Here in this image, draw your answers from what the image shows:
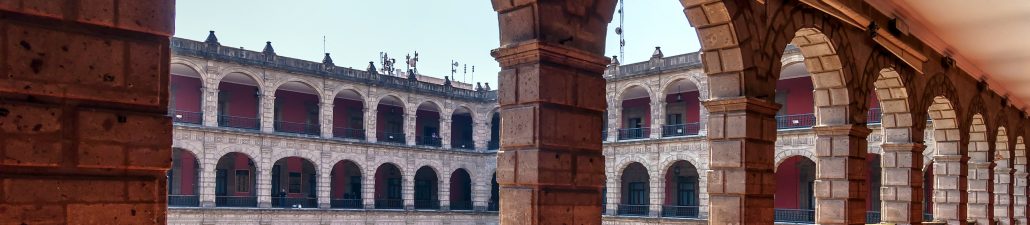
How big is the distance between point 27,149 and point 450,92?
24.3 meters

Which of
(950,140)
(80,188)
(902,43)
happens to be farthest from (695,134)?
(80,188)

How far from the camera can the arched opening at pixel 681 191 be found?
79.2 feet

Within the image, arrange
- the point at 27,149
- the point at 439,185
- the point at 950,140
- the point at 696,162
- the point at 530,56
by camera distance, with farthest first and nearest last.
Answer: the point at 439,185 → the point at 696,162 → the point at 950,140 → the point at 530,56 → the point at 27,149

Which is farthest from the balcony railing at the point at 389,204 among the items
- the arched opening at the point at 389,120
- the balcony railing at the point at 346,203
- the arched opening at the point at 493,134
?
the arched opening at the point at 493,134

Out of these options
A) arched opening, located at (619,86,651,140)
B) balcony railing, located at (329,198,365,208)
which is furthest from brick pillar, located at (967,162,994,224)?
balcony railing, located at (329,198,365,208)

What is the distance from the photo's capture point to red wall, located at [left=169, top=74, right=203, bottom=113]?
22641 millimetres

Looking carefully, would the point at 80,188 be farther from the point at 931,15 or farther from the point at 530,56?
the point at 931,15

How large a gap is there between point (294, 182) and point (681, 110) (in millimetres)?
10739

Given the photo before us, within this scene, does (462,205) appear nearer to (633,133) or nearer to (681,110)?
(633,133)

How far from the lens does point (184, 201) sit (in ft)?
73.2

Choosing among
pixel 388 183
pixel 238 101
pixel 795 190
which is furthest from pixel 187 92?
pixel 795 190

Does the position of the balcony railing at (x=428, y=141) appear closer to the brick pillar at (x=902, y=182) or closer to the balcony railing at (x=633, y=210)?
the balcony railing at (x=633, y=210)

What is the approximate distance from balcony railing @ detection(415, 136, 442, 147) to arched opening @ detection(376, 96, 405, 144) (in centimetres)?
68

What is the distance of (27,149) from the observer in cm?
281
